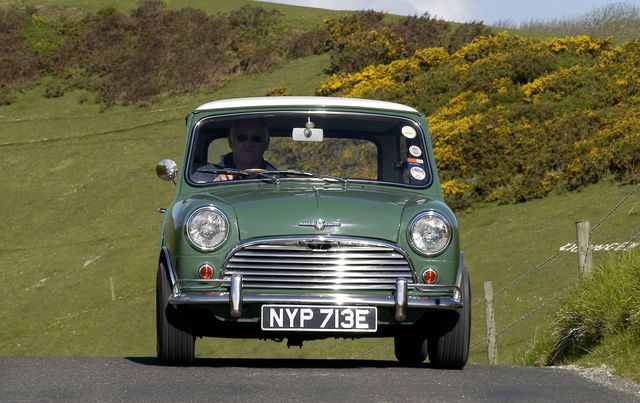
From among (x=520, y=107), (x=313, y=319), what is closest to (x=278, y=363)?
(x=313, y=319)

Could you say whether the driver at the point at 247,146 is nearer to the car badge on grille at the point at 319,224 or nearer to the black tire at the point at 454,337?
the car badge on grille at the point at 319,224

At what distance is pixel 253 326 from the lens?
9719mm

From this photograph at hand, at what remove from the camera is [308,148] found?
1093cm

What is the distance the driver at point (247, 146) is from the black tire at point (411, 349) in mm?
1866

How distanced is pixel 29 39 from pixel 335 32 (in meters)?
16.5

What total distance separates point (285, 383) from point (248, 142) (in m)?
2.95

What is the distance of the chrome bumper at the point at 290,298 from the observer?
926 cm

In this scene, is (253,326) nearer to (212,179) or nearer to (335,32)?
(212,179)

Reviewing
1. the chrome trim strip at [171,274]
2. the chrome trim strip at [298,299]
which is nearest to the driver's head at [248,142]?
the chrome trim strip at [171,274]

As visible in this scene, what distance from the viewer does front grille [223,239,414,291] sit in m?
9.34

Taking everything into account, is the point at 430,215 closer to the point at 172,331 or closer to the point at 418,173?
the point at 418,173

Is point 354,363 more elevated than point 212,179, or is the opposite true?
point 212,179

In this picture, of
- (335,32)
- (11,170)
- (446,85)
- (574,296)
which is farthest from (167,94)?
(574,296)

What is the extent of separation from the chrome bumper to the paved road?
0.42 m
